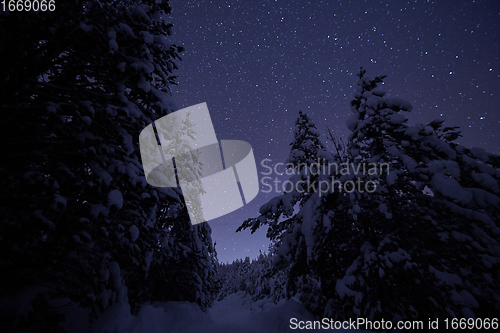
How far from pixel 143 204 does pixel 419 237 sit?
24.2ft

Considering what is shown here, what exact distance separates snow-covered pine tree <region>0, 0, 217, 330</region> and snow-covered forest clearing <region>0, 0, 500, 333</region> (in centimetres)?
2

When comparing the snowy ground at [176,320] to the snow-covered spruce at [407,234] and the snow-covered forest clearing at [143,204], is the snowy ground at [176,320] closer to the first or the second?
the snow-covered forest clearing at [143,204]

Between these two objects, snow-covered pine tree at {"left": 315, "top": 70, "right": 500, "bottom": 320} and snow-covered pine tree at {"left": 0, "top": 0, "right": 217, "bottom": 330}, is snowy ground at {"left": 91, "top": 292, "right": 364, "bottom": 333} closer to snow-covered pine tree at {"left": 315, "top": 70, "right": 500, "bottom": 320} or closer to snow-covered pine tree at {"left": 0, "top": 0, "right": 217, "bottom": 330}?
snow-covered pine tree at {"left": 0, "top": 0, "right": 217, "bottom": 330}

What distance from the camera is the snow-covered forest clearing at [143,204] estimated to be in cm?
296

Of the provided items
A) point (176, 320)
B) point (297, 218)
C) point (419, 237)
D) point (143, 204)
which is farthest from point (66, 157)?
point (419, 237)

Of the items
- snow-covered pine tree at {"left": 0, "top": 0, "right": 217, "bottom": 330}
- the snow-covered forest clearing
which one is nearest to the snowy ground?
the snow-covered forest clearing

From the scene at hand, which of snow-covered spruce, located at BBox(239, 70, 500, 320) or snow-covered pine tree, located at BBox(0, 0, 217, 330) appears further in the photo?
snow-covered spruce, located at BBox(239, 70, 500, 320)

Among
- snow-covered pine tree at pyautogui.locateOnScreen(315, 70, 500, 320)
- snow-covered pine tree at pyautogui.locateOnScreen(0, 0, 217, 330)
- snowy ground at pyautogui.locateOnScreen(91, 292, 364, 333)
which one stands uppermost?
snow-covered pine tree at pyautogui.locateOnScreen(0, 0, 217, 330)

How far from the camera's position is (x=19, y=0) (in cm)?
296

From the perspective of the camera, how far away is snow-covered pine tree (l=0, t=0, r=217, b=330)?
8.91 feet

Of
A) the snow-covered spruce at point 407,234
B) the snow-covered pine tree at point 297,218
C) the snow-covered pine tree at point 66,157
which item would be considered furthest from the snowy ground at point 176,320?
the snow-covered pine tree at point 297,218

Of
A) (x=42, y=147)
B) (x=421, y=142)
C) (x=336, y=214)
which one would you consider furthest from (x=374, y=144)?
(x=42, y=147)

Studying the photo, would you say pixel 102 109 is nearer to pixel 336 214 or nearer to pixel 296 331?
pixel 336 214

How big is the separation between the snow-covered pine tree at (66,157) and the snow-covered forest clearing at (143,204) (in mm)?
24
